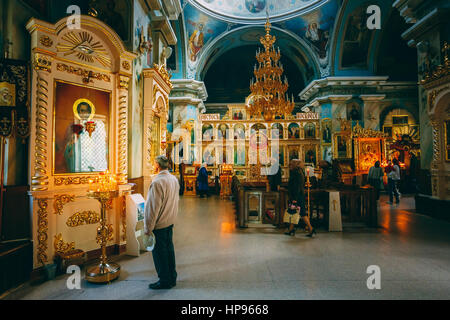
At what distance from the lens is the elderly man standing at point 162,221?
2861 mm

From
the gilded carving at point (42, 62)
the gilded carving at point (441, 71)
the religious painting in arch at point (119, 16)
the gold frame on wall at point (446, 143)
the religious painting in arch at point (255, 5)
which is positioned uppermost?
the religious painting in arch at point (255, 5)

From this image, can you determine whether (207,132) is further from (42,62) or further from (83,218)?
(42,62)

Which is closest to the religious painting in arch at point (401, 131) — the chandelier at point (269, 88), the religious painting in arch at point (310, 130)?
the religious painting in arch at point (310, 130)

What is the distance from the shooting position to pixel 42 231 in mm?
3416

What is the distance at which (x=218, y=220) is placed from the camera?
6.60 meters

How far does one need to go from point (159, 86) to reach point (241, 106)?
10386 mm

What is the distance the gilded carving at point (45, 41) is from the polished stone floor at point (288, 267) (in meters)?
3.24

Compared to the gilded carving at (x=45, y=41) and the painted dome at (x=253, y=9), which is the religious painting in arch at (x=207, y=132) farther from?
the gilded carving at (x=45, y=41)

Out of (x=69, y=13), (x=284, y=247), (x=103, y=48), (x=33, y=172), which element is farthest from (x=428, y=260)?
(x=69, y=13)

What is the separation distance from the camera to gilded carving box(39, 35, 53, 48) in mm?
3341

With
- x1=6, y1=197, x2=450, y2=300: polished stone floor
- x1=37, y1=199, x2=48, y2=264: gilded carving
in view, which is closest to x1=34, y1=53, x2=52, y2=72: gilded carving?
x1=37, y1=199, x2=48, y2=264: gilded carving

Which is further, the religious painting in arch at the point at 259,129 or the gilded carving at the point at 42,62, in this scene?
the religious painting in arch at the point at 259,129

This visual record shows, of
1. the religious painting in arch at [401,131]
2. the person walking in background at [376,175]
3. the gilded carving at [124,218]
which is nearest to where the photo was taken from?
the gilded carving at [124,218]

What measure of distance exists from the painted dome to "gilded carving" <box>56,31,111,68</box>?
1135 centimetres
